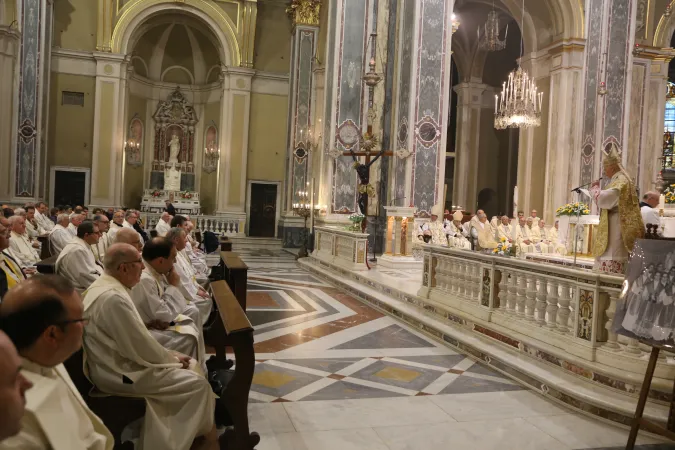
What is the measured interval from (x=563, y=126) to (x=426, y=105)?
14.9 ft

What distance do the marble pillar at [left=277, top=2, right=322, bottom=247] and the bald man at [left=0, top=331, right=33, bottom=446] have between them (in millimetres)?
18293

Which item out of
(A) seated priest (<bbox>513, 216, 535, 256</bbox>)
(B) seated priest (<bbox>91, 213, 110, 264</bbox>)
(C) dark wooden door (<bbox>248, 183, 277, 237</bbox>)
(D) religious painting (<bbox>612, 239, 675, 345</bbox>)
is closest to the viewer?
(D) religious painting (<bbox>612, 239, 675, 345</bbox>)

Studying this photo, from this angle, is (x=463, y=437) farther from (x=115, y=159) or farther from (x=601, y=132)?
(x=115, y=159)

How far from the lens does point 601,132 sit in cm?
1386

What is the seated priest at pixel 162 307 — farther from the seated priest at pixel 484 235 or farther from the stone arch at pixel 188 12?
the stone arch at pixel 188 12

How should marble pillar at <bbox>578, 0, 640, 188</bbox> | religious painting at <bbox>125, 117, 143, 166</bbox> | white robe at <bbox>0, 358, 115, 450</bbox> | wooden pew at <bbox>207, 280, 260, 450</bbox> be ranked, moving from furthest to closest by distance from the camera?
religious painting at <bbox>125, 117, 143, 166</bbox> < marble pillar at <bbox>578, 0, 640, 188</bbox> < wooden pew at <bbox>207, 280, 260, 450</bbox> < white robe at <bbox>0, 358, 115, 450</bbox>

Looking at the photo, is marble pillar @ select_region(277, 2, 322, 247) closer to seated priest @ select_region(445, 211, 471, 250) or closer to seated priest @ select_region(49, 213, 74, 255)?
seated priest @ select_region(445, 211, 471, 250)

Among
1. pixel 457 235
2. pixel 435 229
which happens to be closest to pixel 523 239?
pixel 457 235

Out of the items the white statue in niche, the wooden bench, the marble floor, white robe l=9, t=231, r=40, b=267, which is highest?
the white statue in niche

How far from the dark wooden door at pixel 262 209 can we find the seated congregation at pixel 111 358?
51.1 feet

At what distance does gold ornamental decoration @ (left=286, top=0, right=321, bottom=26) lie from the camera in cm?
1956

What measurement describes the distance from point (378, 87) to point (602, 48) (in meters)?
5.47

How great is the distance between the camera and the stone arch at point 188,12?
1928cm

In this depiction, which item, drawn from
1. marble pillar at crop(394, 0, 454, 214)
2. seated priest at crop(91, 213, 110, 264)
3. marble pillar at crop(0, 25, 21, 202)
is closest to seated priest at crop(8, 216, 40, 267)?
seated priest at crop(91, 213, 110, 264)
